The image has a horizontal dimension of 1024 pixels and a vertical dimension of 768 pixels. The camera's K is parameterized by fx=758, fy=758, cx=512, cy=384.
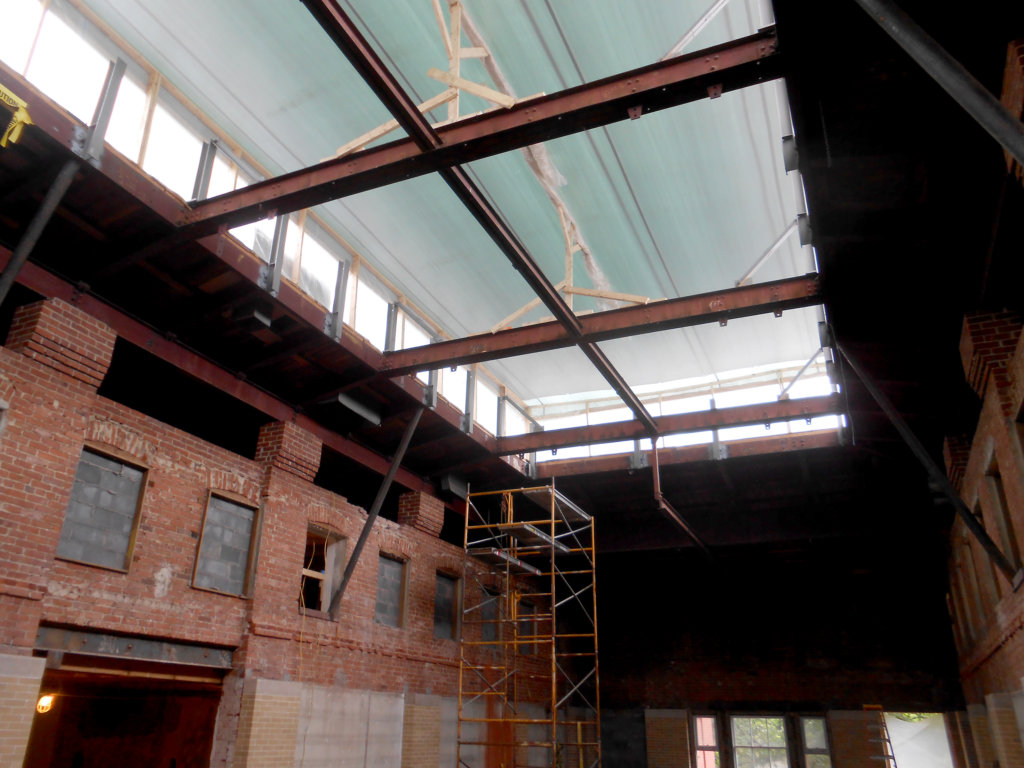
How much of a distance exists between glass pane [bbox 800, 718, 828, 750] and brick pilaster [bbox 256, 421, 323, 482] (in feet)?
50.8

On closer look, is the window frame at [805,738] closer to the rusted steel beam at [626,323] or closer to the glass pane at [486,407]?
the glass pane at [486,407]

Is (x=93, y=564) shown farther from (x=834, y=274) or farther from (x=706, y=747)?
(x=706, y=747)

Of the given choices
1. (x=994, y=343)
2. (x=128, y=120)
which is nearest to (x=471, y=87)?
(x=128, y=120)

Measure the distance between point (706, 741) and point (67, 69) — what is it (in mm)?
21166

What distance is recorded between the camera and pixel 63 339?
8969 millimetres

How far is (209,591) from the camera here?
34.5ft

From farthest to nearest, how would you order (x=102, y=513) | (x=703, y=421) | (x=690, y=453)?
(x=690, y=453)
(x=703, y=421)
(x=102, y=513)

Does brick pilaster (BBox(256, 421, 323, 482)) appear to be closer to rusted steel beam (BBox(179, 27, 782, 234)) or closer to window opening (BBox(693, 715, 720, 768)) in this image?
rusted steel beam (BBox(179, 27, 782, 234))

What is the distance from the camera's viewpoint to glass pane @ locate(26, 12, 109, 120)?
8.23 metres

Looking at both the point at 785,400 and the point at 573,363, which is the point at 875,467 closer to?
the point at 785,400

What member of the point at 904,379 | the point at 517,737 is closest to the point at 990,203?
the point at 904,379

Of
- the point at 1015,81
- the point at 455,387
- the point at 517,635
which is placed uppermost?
the point at 455,387

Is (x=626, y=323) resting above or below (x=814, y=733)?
above

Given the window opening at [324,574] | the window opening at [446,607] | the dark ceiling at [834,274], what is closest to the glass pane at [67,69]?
the dark ceiling at [834,274]
